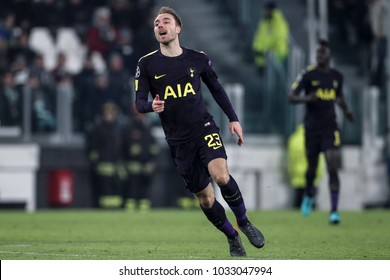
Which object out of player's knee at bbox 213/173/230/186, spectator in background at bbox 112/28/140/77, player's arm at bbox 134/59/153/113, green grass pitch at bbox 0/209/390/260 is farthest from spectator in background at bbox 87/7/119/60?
player's knee at bbox 213/173/230/186

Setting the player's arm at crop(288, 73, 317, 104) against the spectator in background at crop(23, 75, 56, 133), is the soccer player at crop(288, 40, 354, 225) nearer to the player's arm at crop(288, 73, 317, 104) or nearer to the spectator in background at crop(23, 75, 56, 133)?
the player's arm at crop(288, 73, 317, 104)

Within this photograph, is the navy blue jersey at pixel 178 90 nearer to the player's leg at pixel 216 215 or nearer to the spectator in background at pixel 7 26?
the player's leg at pixel 216 215

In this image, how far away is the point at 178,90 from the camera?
12359 mm

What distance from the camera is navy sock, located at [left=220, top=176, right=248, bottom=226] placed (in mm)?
12281

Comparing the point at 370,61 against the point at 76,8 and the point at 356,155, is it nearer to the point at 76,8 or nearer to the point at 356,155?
the point at 356,155

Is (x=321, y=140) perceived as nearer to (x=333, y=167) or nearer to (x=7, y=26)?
(x=333, y=167)

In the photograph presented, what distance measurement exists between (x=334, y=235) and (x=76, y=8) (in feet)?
39.9

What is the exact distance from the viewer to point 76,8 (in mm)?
26906

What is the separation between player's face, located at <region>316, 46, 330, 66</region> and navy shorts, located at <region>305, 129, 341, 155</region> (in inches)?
37.5

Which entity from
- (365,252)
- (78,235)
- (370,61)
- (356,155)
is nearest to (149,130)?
(356,155)

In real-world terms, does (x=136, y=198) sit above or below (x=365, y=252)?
→ below

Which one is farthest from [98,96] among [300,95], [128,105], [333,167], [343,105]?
[333,167]

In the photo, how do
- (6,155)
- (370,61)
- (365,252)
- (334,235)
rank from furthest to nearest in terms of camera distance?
(370,61) < (6,155) < (334,235) < (365,252)
